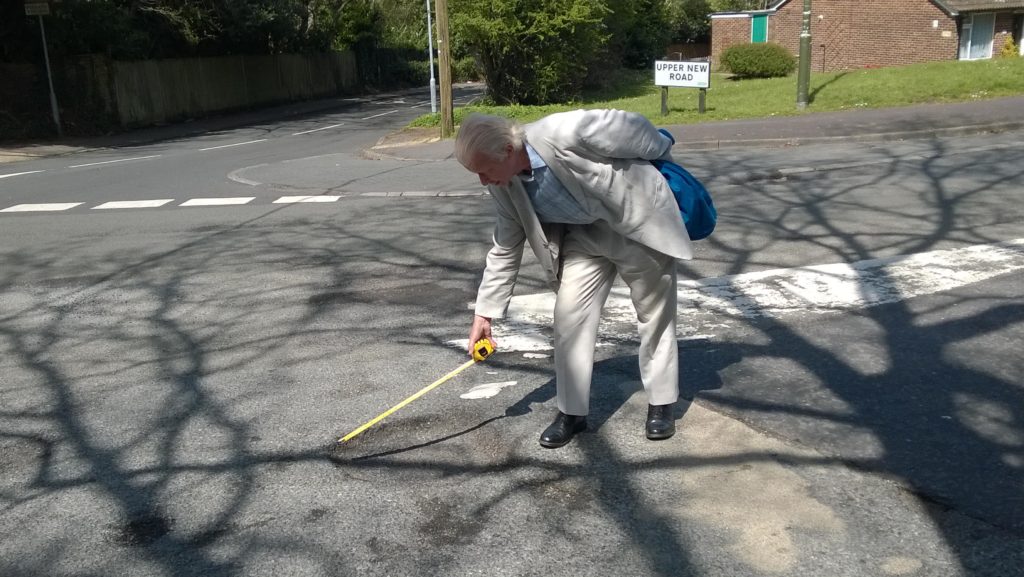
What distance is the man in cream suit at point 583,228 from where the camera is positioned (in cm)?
358

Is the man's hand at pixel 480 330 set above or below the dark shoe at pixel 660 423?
above

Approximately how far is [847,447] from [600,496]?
109 centimetres

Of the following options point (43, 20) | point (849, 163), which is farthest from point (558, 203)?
point (43, 20)

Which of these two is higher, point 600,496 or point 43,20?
point 43,20

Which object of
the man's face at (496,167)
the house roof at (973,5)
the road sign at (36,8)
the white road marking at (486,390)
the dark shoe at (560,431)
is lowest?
the white road marking at (486,390)

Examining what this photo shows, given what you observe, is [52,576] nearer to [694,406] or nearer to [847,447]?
[694,406]

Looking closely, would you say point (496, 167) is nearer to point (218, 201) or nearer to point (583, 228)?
point (583, 228)

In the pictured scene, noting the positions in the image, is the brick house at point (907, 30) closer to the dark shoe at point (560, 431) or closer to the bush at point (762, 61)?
the bush at point (762, 61)

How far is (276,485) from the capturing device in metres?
3.92

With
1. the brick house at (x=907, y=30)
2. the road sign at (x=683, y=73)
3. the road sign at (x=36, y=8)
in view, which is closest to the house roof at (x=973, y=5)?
the brick house at (x=907, y=30)

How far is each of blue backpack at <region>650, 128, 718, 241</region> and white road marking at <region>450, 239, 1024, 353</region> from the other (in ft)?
6.01

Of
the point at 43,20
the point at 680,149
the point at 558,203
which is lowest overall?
the point at 680,149

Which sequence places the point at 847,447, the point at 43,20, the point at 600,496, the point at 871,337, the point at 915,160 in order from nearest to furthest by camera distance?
1. the point at 600,496
2. the point at 847,447
3. the point at 871,337
4. the point at 915,160
5. the point at 43,20

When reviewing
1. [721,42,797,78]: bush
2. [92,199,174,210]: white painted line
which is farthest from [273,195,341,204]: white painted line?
[721,42,797,78]: bush
